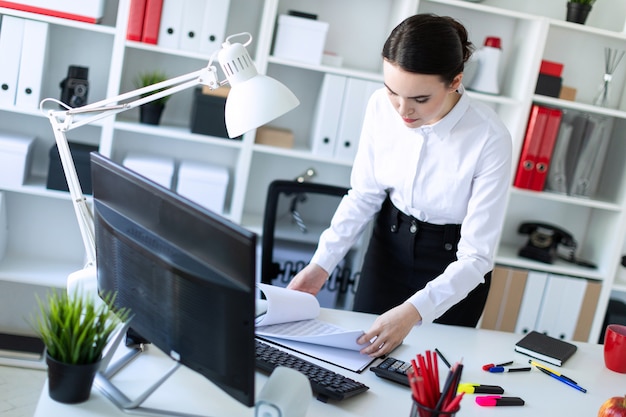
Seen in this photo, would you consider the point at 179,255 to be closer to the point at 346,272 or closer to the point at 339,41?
the point at 346,272

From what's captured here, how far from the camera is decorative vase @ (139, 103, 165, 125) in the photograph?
3.23 metres

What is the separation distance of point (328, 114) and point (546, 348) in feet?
5.11

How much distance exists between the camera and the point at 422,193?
2234mm

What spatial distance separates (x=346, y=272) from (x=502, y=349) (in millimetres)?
753

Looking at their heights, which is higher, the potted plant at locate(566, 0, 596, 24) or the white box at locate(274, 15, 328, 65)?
the potted plant at locate(566, 0, 596, 24)

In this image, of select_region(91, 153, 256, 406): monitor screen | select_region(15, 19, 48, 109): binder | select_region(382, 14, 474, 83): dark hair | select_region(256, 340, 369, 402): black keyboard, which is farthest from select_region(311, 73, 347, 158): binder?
select_region(91, 153, 256, 406): monitor screen

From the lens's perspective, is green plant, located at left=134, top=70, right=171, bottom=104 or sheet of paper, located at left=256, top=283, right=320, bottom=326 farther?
green plant, located at left=134, top=70, right=171, bottom=104

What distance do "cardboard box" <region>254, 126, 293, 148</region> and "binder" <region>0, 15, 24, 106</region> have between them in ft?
3.31

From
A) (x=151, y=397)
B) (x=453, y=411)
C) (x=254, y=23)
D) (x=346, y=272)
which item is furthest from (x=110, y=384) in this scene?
(x=254, y=23)

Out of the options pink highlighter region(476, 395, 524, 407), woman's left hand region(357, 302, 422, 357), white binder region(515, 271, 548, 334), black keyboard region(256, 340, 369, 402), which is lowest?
white binder region(515, 271, 548, 334)

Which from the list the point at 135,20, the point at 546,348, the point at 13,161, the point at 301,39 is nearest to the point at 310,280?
the point at 546,348

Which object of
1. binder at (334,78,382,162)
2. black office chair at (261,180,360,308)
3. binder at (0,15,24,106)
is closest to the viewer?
black office chair at (261,180,360,308)

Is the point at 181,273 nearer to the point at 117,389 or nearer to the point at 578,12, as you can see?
the point at 117,389

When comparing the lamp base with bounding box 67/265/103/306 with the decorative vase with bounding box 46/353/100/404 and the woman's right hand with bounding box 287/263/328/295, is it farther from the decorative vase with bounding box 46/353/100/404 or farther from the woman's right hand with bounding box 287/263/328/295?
the woman's right hand with bounding box 287/263/328/295
